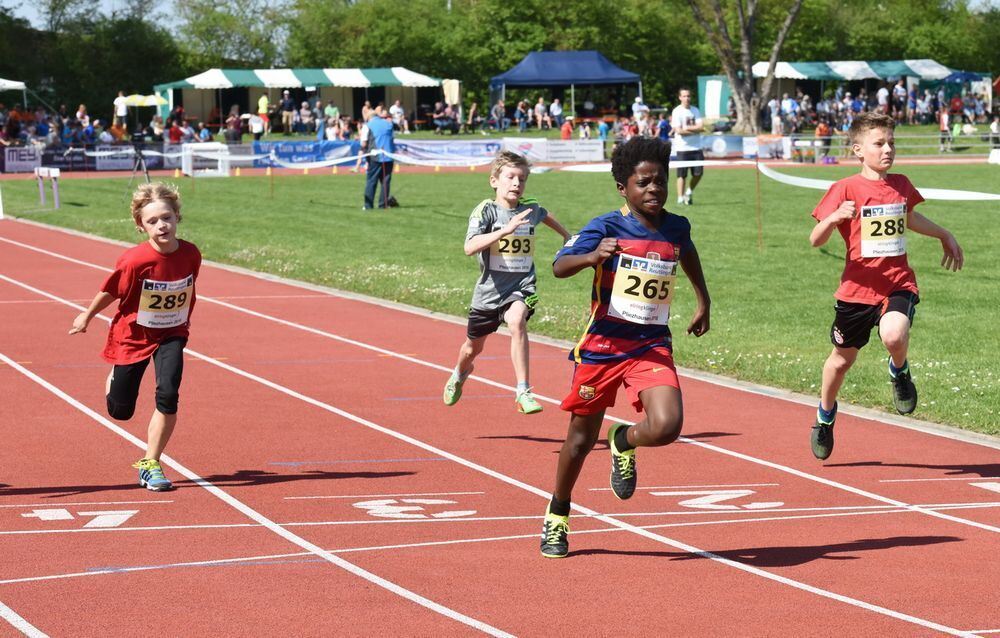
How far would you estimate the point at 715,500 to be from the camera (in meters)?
8.09

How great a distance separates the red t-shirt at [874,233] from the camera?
8.60m

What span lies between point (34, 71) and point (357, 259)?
52725mm

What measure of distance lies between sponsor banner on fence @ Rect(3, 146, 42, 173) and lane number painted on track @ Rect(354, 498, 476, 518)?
35.8m

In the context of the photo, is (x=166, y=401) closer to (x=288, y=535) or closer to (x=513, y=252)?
(x=288, y=535)

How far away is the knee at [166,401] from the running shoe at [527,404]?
2.48m

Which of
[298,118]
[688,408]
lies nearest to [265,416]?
[688,408]

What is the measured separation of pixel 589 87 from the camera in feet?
230

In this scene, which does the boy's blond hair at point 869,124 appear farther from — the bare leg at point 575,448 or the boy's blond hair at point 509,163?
the bare leg at point 575,448

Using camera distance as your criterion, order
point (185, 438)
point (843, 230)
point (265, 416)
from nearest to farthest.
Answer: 1. point (843, 230)
2. point (185, 438)
3. point (265, 416)

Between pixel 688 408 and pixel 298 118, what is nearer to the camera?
pixel 688 408

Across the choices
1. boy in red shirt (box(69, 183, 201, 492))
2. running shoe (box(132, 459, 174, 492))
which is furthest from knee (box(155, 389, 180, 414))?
running shoe (box(132, 459, 174, 492))

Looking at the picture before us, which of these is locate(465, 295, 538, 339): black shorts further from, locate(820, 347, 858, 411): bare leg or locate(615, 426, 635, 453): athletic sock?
locate(615, 426, 635, 453): athletic sock

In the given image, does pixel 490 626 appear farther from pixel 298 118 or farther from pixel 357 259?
pixel 298 118

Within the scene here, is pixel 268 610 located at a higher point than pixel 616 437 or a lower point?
lower
